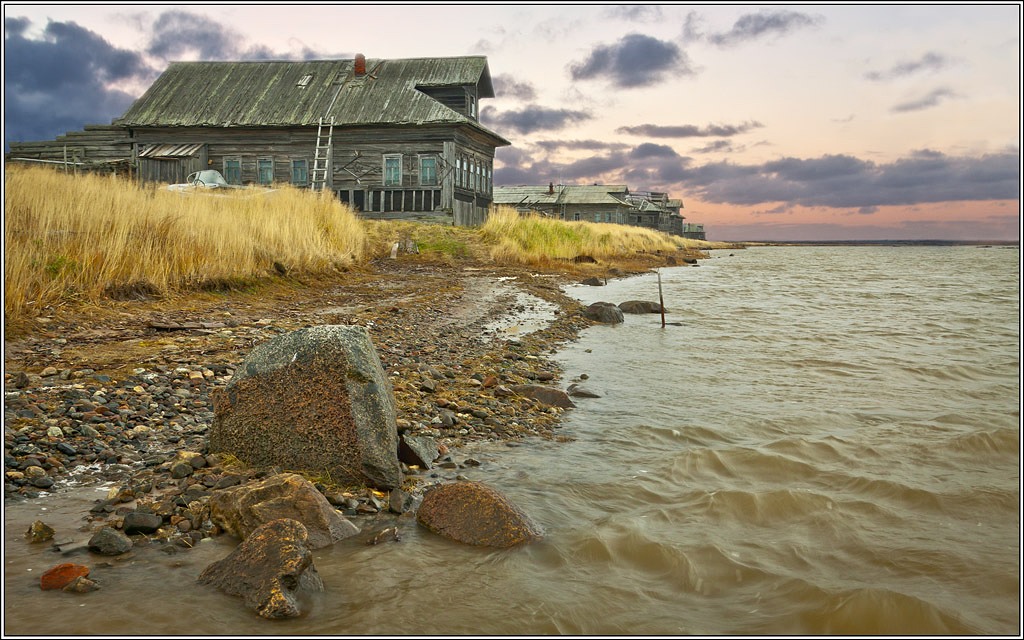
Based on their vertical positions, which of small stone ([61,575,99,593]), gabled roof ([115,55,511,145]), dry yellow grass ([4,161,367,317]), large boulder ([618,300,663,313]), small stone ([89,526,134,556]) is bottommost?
small stone ([61,575,99,593])

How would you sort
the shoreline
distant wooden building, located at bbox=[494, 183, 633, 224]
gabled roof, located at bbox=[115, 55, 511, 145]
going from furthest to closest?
distant wooden building, located at bbox=[494, 183, 633, 224] → gabled roof, located at bbox=[115, 55, 511, 145] → the shoreline

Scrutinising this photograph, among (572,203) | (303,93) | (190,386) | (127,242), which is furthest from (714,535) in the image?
(572,203)

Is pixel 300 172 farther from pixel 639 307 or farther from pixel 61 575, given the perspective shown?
pixel 61 575

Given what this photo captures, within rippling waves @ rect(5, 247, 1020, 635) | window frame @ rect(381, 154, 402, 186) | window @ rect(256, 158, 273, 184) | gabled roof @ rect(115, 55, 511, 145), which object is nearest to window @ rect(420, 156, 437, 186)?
window frame @ rect(381, 154, 402, 186)

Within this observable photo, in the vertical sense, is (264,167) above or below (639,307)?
above

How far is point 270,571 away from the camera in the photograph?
279cm

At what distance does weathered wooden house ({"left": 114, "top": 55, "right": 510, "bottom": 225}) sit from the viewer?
25.0 meters

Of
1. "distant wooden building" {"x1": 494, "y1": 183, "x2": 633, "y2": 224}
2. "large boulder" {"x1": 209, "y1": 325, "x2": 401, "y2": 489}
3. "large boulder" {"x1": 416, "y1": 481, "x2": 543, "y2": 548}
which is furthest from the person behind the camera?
"distant wooden building" {"x1": 494, "y1": 183, "x2": 633, "y2": 224}

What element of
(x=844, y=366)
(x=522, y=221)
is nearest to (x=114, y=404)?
(x=844, y=366)

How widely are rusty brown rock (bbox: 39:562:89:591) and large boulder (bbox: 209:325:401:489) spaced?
1310 mm

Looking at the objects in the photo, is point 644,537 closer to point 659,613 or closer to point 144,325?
point 659,613

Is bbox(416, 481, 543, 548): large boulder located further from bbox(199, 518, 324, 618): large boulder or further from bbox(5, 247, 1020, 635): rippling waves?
bbox(199, 518, 324, 618): large boulder

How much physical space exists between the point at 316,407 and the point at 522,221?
19.7 meters

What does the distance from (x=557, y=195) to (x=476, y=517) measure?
6466 cm
